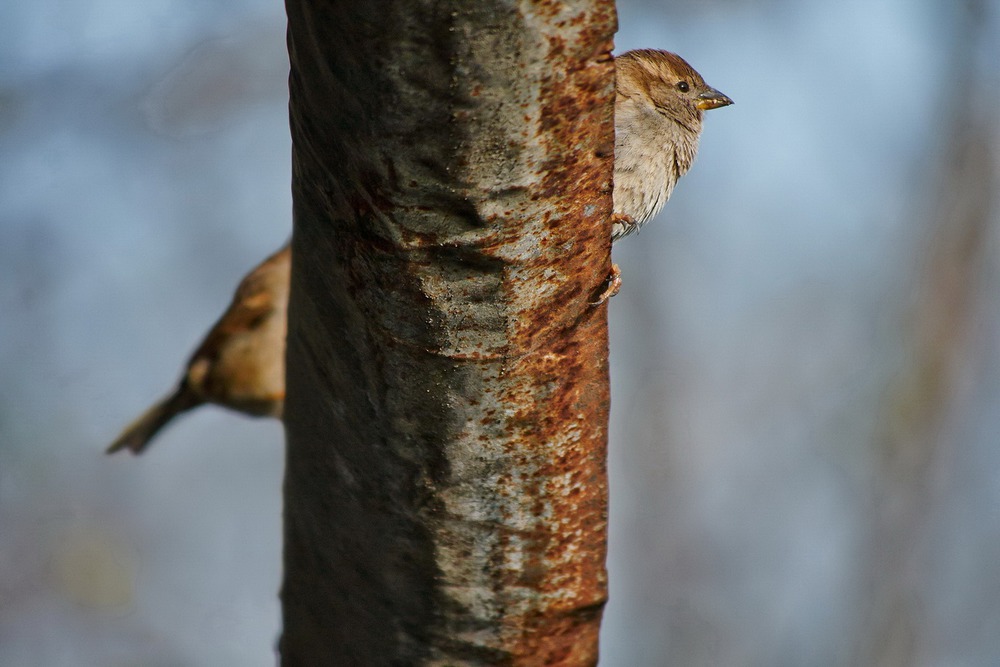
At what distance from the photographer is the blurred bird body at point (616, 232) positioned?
3410 millimetres

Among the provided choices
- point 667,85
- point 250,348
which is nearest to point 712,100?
point 667,85

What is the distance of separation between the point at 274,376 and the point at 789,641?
17.2 ft

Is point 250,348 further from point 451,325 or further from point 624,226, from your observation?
point 451,325

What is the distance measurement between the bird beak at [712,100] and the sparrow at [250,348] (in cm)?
275

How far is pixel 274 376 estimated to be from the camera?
582 centimetres

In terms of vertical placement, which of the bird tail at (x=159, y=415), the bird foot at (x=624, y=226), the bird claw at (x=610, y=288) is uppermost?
the bird foot at (x=624, y=226)

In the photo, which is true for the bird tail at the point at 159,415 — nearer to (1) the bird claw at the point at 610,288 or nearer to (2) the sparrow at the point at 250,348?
(2) the sparrow at the point at 250,348

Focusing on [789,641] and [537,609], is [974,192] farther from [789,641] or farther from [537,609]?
[537,609]

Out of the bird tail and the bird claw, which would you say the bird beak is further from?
the bird tail

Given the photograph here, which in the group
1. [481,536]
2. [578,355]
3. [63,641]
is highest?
[578,355]

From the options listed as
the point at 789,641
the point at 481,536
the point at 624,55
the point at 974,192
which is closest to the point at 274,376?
the point at 624,55

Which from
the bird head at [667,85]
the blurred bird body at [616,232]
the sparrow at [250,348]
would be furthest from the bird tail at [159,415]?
the bird head at [667,85]

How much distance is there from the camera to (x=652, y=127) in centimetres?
357

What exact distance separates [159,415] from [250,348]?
2.87 feet
